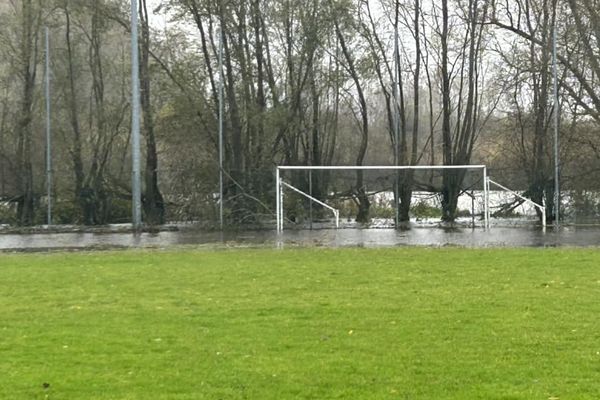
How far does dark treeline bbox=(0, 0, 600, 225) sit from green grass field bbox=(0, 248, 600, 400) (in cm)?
1515

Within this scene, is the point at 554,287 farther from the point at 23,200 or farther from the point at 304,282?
the point at 23,200

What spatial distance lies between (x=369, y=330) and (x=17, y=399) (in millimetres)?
3676

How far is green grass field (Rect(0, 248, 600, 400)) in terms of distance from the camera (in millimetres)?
5906

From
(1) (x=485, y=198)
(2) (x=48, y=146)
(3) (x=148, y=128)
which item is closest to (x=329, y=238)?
(1) (x=485, y=198)

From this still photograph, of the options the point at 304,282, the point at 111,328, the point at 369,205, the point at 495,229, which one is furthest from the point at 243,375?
the point at 369,205

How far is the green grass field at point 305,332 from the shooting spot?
5.91m

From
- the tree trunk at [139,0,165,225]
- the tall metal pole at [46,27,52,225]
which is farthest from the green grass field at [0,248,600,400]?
the tree trunk at [139,0,165,225]

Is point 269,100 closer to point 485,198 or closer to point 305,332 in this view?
point 485,198

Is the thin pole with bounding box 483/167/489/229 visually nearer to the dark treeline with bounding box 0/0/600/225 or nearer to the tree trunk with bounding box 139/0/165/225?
the dark treeline with bounding box 0/0/600/225

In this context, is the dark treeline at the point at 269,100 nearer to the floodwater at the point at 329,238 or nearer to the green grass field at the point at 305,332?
the floodwater at the point at 329,238

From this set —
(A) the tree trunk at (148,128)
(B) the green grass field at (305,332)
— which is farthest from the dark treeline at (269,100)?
(B) the green grass field at (305,332)

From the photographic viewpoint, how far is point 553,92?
92.4 feet

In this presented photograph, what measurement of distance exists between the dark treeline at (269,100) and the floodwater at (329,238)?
11.2ft

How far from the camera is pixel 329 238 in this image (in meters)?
21.9
